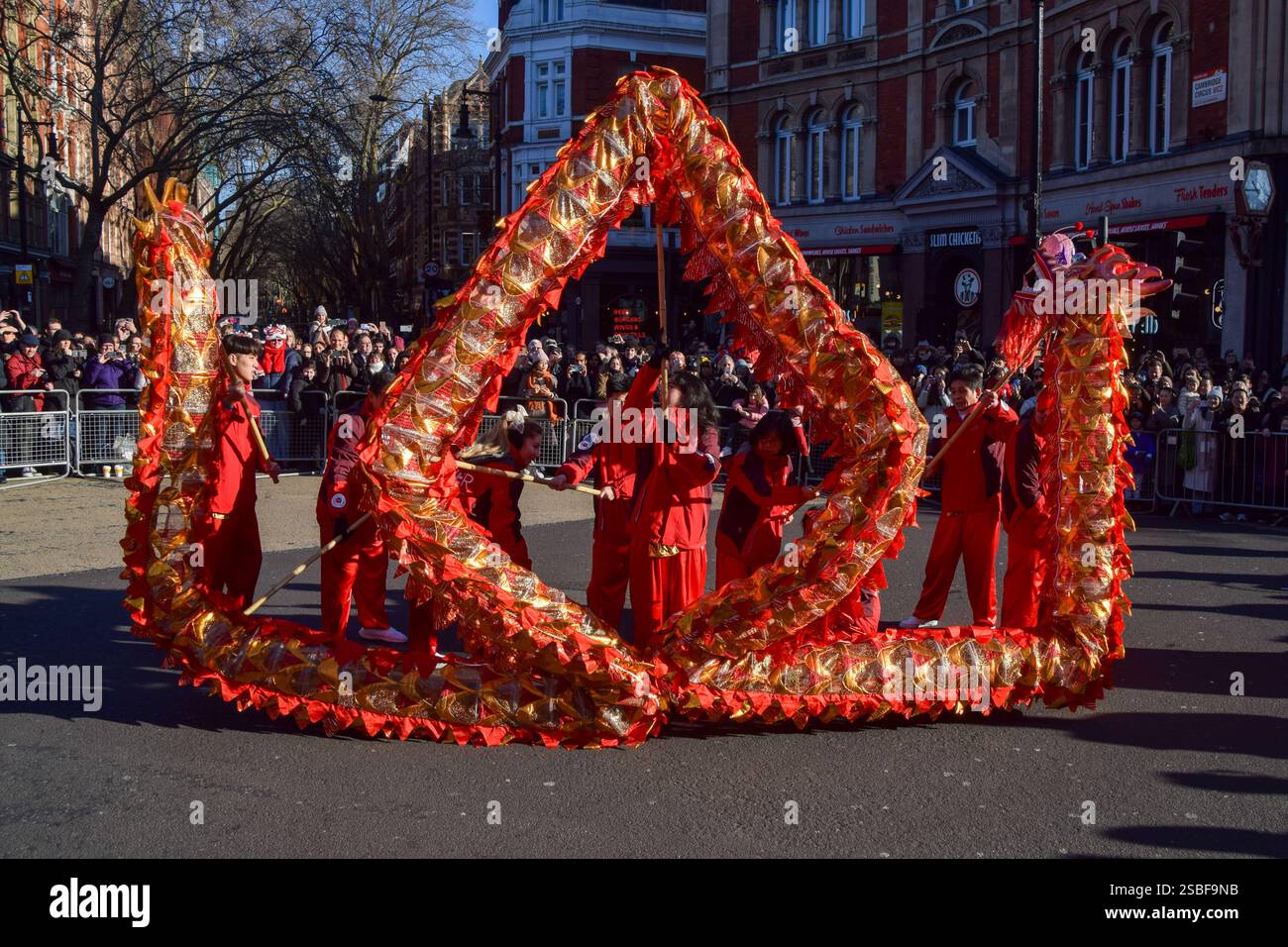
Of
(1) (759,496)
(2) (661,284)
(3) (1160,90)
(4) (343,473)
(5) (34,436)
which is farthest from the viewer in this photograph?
(3) (1160,90)

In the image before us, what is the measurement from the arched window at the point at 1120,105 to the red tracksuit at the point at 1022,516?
63.1 feet

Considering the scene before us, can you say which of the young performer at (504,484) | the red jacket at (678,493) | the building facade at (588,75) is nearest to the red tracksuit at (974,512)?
the red jacket at (678,493)

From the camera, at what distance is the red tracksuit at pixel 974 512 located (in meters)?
8.00

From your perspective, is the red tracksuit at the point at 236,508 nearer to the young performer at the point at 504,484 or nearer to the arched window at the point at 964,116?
the young performer at the point at 504,484

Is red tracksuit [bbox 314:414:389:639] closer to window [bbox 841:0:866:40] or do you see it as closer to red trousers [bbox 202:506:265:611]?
red trousers [bbox 202:506:265:611]

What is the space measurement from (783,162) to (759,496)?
29.4 m

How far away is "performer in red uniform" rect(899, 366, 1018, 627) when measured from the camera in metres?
8.01

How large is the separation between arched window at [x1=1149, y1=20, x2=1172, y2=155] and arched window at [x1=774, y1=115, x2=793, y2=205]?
11.9 metres

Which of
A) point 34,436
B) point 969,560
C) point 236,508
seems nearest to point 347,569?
point 236,508

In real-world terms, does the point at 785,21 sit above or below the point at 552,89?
below

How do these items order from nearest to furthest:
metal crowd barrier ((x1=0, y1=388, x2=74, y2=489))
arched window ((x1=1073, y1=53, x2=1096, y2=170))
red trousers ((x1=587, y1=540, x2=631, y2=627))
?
red trousers ((x1=587, y1=540, x2=631, y2=627)) < metal crowd barrier ((x1=0, y1=388, x2=74, y2=489)) < arched window ((x1=1073, y1=53, x2=1096, y2=170))

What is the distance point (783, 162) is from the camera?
3500 centimetres

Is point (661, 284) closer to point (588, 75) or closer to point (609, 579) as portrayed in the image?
point (609, 579)

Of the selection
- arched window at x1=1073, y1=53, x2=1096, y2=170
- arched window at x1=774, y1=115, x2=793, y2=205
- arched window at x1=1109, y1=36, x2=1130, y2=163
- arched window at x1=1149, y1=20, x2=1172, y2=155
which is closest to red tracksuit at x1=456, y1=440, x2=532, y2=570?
arched window at x1=1149, y1=20, x2=1172, y2=155
